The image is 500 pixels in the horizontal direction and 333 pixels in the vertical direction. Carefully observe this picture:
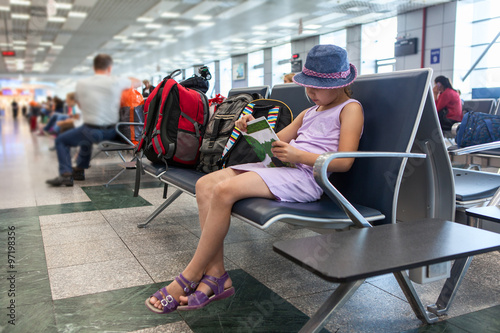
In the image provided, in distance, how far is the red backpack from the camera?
231 centimetres

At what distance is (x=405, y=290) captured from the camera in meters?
1.40

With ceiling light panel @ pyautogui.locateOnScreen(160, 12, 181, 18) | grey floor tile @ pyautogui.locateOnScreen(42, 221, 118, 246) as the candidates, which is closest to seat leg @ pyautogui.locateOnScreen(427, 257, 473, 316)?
grey floor tile @ pyautogui.locateOnScreen(42, 221, 118, 246)

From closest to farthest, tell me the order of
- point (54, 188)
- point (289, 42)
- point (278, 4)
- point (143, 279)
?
point (143, 279) → point (54, 188) → point (278, 4) → point (289, 42)

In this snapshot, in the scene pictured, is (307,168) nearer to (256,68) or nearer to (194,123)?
(194,123)

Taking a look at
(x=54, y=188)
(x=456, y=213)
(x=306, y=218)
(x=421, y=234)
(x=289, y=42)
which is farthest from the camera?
(x=289, y=42)

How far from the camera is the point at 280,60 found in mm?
15055

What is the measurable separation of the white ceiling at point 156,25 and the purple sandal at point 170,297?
11.5ft

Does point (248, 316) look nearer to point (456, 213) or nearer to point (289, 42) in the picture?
point (456, 213)

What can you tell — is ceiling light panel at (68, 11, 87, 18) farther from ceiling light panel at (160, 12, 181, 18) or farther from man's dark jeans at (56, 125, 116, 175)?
man's dark jeans at (56, 125, 116, 175)

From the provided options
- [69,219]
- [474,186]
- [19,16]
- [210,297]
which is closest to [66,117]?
[69,219]

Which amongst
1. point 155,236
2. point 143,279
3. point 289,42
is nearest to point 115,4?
point 289,42

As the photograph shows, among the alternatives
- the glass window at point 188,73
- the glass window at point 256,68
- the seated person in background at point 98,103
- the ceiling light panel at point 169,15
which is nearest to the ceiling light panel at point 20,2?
the ceiling light panel at point 169,15

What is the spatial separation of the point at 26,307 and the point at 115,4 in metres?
9.21

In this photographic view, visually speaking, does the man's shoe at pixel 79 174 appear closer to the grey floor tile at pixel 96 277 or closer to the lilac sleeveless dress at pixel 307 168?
the grey floor tile at pixel 96 277
